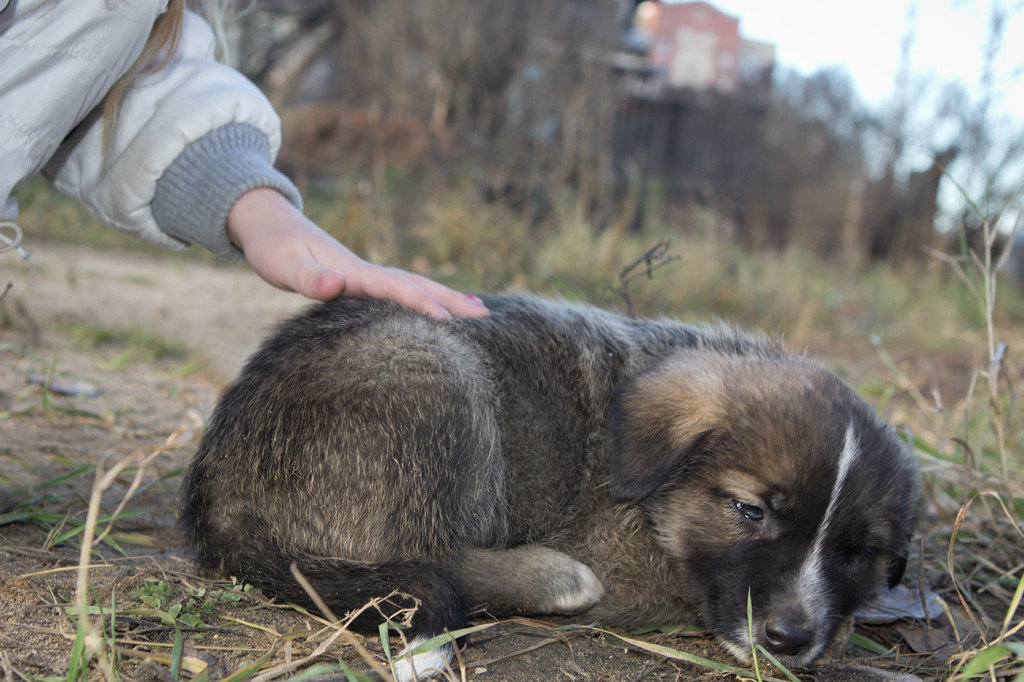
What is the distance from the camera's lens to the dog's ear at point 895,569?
263 cm

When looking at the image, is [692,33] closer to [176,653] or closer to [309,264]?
[309,264]

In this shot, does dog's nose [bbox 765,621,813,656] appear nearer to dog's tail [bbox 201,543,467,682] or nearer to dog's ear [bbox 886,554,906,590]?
dog's ear [bbox 886,554,906,590]

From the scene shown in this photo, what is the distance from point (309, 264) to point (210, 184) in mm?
508

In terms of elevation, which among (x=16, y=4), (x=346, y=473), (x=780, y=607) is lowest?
(x=780, y=607)

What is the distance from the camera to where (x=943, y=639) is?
2.62m

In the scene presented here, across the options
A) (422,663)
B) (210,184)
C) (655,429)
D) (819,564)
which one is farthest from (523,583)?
(210,184)

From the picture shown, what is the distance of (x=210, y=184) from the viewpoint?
2.82 meters

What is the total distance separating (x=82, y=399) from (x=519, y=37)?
10.1 metres

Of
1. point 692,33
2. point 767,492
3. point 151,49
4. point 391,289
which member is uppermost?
point 151,49

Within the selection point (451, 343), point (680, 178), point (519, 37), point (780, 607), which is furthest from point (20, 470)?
point (680, 178)

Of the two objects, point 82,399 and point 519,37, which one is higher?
point 519,37

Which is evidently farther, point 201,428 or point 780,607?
point 201,428

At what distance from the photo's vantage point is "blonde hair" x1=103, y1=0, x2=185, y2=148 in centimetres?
263

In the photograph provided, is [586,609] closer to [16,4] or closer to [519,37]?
[16,4]
